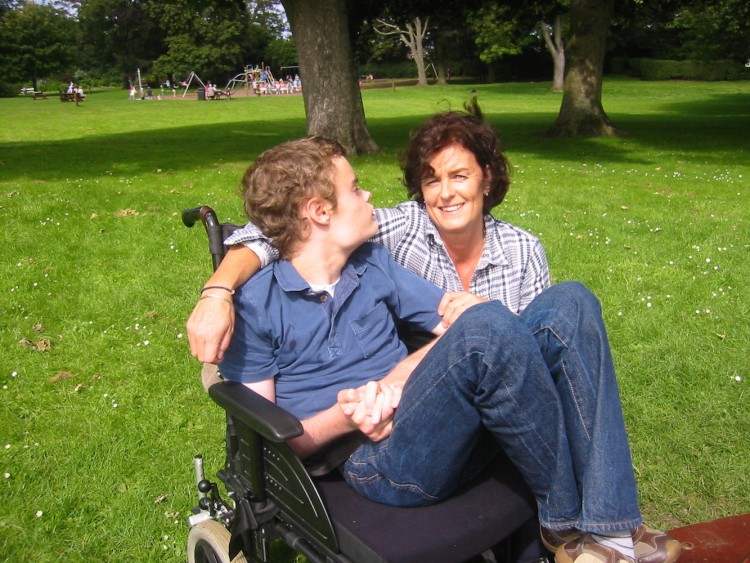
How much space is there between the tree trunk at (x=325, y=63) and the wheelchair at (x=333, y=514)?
10.6m

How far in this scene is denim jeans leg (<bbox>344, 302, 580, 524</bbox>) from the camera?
6.38 ft

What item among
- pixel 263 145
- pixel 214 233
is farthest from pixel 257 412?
pixel 263 145

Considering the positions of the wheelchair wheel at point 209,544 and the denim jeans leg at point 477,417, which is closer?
the denim jeans leg at point 477,417

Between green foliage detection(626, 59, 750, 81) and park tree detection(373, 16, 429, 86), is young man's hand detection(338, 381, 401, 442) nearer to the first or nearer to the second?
green foliage detection(626, 59, 750, 81)

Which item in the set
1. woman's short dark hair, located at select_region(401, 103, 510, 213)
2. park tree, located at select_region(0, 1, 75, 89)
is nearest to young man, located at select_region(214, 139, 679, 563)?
woman's short dark hair, located at select_region(401, 103, 510, 213)

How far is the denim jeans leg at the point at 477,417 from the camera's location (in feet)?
6.38

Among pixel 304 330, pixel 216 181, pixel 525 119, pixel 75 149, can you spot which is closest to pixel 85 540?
pixel 304 330

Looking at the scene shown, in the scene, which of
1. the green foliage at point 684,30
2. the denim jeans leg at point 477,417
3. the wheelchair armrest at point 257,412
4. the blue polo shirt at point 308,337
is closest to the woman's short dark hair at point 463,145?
the blue polo shirt at point 308,337

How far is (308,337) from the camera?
235 cm

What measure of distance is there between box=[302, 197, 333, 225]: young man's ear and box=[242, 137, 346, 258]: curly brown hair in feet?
0.05

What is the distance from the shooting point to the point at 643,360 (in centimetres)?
446

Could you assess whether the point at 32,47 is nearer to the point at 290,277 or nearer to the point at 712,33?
the point at 712,33

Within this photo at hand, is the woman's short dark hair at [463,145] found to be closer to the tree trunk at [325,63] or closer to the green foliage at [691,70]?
the tree trunk at [325,63]

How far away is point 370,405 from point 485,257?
101 centimetres
